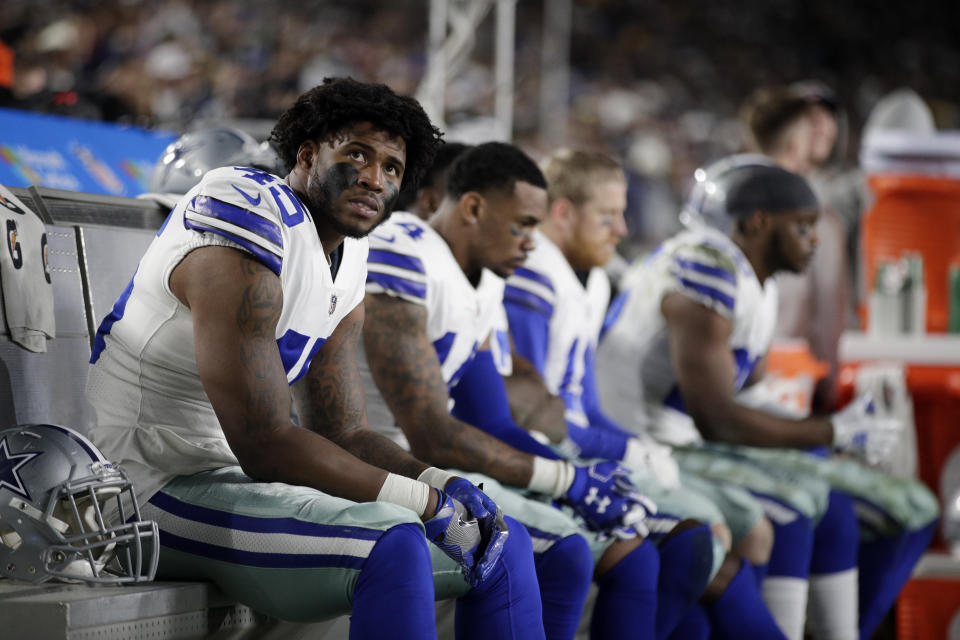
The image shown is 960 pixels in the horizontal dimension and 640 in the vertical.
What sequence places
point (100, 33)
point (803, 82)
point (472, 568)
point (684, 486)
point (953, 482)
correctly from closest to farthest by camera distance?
point (472, 568) < point (684, 486) < point (953, 482) < point (100, 33) < point (803, 82)

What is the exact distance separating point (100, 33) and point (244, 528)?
7233mm

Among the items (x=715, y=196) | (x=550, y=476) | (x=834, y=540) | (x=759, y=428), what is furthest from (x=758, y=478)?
(x=550, y=476)

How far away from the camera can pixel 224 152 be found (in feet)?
9.48

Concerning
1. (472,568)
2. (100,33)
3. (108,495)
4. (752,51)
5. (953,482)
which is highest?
(752,51)

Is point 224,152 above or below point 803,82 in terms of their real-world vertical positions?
below

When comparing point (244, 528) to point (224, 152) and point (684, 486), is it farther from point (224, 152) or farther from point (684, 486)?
point (684, 486)

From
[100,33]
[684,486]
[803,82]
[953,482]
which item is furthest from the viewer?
[803,82]

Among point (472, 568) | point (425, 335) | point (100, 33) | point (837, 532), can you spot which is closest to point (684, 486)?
point (837, 532)

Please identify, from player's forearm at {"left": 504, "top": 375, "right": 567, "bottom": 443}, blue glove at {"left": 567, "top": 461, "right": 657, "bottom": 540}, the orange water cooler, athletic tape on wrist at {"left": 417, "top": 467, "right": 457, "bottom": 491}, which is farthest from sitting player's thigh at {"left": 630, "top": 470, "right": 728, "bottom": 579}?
the orange water cooler

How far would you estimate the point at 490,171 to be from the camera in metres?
2.75

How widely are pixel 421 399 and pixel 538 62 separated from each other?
1079cm

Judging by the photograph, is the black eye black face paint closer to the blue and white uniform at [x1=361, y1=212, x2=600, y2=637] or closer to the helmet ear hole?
the blue and white uniform at [x1=361, y1=212, x2=600, y2=637]

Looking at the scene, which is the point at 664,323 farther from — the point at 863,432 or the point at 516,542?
the point at 516,542

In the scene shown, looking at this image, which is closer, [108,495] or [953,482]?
[108,495]
